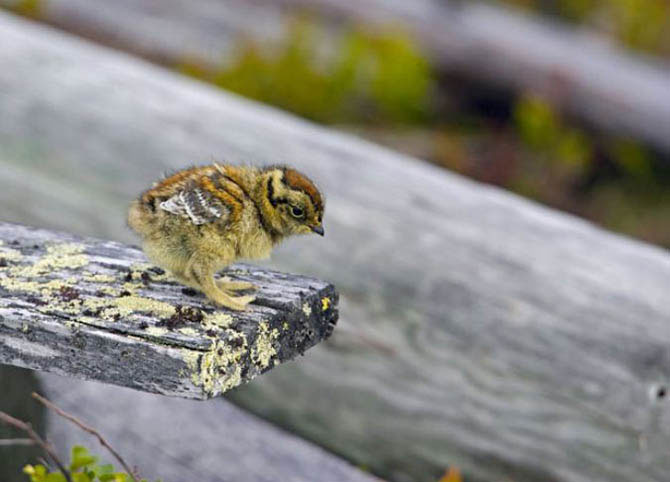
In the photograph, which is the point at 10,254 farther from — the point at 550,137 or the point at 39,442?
the point at 550,137

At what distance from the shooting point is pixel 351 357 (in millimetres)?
4910

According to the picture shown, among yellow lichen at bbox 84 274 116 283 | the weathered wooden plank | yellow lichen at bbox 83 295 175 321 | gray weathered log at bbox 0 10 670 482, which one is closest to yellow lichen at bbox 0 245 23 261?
yellow lichen at bbox 84 274 116 283

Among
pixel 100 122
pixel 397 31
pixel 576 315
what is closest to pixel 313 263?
pixel 576 315

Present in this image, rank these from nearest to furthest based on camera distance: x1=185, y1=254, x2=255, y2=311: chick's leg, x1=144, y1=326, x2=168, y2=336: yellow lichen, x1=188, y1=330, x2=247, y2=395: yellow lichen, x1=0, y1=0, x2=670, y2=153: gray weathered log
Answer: x1=188, y1=330, x2=247, y2=395: yellow lichen, x1=144, y1=326, x2=168, y2=336: yellow lichen, x1=185, y1=254, x2=255, y2=311: chick's leg, x1=0, y1=0, x2=670, y2=153: gray weathered log

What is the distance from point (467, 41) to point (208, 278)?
8.71 m

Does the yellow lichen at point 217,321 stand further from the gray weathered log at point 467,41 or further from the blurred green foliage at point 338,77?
the gray weathered log at point 467,41

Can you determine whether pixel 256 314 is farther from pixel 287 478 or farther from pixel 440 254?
pixel 440 254

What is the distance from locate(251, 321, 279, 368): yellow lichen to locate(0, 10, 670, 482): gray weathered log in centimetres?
189

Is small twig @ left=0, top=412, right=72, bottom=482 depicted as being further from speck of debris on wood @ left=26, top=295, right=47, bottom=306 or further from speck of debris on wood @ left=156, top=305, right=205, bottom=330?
speck of debris on wood @ left=156, top=305, right=205, bottom=330

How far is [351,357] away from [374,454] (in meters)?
0.47

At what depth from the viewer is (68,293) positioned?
9.75 feet

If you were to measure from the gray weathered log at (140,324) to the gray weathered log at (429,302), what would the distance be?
1629 millimetres

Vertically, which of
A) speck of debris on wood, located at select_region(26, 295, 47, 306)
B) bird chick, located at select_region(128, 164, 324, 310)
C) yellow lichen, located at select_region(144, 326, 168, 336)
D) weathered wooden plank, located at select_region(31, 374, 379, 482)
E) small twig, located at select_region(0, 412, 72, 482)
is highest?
bird chick, located at select_region(128, 164, 324, 310)

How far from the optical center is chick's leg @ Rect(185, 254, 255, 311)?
3023 millimetres
